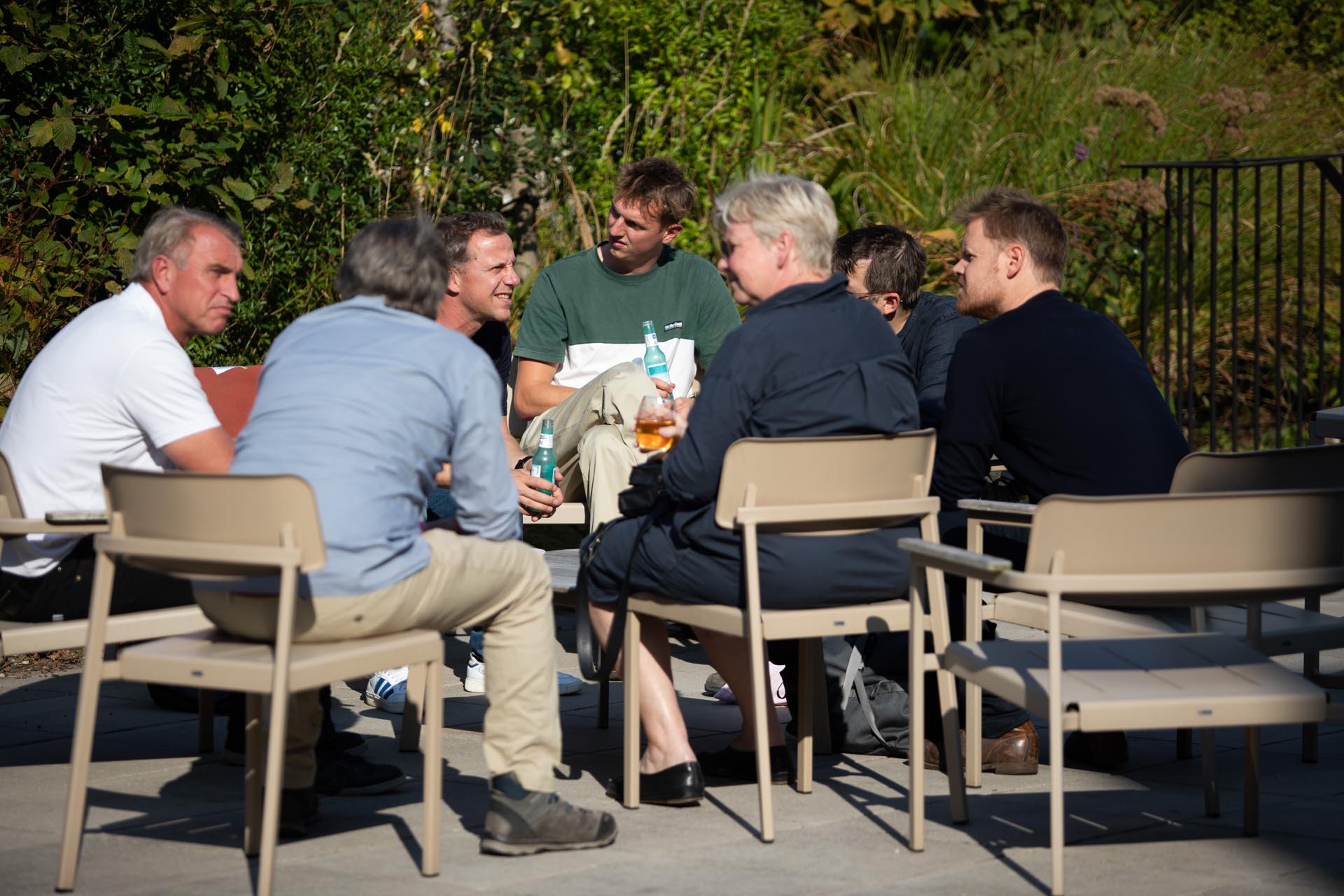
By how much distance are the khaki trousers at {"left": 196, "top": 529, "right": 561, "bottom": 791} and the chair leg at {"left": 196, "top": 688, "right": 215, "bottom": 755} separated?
0.92m

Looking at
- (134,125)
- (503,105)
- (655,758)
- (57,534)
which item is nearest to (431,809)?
(655,758)

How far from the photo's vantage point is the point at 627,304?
6.04 m

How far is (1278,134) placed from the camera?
1090 cm

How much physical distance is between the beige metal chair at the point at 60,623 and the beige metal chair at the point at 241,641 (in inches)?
13.5

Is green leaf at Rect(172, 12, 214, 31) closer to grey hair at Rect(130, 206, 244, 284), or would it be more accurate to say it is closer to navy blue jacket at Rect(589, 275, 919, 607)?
grey hair at Rect(130, 206, 244, 284)

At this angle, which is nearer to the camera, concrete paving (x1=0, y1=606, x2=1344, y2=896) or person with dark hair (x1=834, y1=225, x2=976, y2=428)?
concrete paving (x1=0, y1=606, x2=1344, y2=896)

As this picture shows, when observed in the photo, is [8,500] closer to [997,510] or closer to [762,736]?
[762,736]

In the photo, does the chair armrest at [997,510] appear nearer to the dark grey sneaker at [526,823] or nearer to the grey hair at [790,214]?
the grey hair at [790,214]

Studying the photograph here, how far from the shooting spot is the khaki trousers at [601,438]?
16.7ft

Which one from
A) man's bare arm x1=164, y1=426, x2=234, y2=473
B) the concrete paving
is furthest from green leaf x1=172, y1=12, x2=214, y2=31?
man's bare arm x1=164, y1=426, x2=234, y2=473

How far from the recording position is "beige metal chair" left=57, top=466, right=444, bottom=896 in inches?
124

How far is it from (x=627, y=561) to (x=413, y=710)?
0.87m

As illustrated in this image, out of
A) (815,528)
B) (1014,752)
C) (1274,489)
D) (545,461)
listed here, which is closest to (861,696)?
(1014,752)

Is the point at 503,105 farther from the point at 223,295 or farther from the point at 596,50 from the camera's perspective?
the point at 223,295
